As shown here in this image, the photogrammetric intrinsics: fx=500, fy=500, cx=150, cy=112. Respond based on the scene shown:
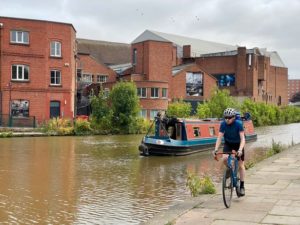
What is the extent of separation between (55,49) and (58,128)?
26.5 feet

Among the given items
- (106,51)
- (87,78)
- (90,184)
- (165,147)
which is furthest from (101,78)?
(90,184)

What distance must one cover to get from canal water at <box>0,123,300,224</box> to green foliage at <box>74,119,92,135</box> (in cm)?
1224

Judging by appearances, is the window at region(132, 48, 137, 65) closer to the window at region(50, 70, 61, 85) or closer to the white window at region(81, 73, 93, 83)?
the white window at region(81, 73, 93, 83)

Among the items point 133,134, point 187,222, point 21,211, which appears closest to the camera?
point 187,222

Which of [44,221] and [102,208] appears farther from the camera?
[102,208]

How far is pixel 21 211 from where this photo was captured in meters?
10.5

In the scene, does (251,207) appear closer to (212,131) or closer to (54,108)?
(212,131)

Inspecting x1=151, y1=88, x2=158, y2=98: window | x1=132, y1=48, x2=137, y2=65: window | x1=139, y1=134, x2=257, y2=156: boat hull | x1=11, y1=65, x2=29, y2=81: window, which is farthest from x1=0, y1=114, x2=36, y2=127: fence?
x1=132, y1=48, x2=137, y2=65: window

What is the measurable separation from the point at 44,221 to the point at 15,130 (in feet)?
91.3

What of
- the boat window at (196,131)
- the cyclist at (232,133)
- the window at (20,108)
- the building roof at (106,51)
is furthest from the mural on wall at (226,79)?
the cyclist at (232,133)

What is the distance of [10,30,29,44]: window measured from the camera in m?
40.2

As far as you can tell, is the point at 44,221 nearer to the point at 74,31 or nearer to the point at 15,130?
the point at 15,130

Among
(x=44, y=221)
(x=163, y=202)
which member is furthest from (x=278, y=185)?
(x=44, y=221)

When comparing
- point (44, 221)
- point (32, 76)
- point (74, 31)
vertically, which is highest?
point (74, 31)
